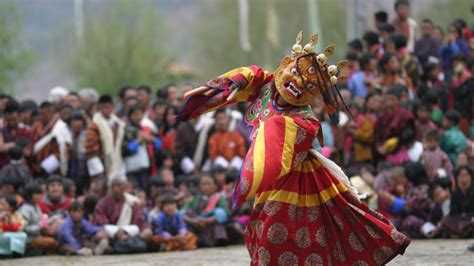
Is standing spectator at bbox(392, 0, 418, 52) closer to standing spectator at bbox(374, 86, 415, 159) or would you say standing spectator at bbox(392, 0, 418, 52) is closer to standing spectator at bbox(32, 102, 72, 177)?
standing spectator at bbox(374, 86, 415, 159)

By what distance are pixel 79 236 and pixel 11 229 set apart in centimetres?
73

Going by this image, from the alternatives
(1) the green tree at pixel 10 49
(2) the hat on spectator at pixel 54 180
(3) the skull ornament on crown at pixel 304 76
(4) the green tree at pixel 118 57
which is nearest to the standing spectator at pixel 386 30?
(2) the hat on spectator at pixel 54 180

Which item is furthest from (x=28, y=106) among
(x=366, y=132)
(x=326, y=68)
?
(x=326, y=68)

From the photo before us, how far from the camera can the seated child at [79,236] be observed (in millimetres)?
13375

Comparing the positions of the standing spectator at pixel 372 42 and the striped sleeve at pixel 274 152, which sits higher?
the standing spectator at pixel 372 42

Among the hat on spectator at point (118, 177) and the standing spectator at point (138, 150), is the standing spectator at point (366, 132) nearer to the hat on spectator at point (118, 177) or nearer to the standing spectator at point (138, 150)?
the standing spectator at point (138, 150)

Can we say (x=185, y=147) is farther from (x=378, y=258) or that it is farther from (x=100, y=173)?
(x=378, y=258)

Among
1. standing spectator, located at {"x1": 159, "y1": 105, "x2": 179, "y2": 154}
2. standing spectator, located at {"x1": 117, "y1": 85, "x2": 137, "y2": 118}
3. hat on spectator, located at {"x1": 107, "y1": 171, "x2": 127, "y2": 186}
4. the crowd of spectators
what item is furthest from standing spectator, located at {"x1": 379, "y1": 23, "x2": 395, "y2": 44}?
hat on spectator, located at {"x1": 107, "y1": 171, "x2": 127, "y2": 186}

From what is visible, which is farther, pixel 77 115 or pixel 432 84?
pixel 432 84

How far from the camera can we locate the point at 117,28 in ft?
139

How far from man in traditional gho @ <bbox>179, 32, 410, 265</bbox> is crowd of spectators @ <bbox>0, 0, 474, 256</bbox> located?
12.9 ft

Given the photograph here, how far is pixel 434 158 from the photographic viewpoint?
566 inches

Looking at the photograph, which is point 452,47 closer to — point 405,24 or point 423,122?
point 405,24

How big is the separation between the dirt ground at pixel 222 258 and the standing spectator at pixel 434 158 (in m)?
1.08
